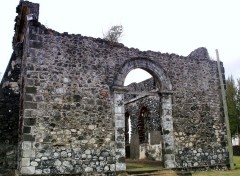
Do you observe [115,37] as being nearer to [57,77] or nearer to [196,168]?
[57,77]

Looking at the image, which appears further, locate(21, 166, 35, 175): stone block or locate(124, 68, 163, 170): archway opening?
locate(124, 68, 163, 170): archway opening

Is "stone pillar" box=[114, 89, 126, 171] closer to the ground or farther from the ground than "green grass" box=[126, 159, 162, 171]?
farther from the ground

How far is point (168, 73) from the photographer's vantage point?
40.6ft

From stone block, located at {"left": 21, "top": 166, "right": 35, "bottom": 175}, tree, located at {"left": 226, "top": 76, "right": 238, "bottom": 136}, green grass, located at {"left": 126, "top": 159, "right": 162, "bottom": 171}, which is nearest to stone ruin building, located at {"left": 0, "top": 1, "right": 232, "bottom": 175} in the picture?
stone block, located at {"left": 21, "top": 166, "right": 35, "bottom": 175}

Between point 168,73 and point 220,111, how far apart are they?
3151 mm

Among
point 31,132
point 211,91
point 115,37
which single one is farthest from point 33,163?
point 211,91

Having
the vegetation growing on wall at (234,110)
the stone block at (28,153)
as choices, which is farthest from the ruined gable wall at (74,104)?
the vegetation growing on wall at (234,110)

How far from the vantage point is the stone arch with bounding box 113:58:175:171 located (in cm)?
1064

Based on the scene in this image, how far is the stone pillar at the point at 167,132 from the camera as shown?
37.8 ft

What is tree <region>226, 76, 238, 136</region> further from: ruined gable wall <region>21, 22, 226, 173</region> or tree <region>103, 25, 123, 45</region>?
tree <region>103, 25, 123, 45</region>

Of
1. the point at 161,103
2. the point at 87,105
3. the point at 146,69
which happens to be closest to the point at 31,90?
the point at 87,105

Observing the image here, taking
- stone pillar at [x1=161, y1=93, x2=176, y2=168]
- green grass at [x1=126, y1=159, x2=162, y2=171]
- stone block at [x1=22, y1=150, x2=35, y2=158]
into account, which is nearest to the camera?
stone block at [x1=22, y1=150, x2=35, y2=158]

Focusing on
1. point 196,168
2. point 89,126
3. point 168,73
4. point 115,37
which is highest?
point 115,37

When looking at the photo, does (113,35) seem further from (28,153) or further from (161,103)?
(28,153)
